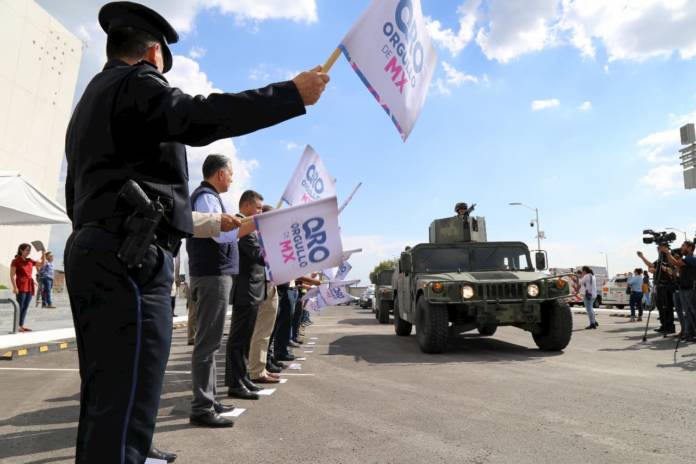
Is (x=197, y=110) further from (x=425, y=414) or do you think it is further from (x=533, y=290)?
(x=533, y=290)

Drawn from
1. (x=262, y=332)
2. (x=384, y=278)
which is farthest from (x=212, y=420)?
(x=384, y=278)

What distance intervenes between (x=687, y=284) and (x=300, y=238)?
29.9ft

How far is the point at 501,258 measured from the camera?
909 centimetres

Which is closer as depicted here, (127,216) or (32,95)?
(127,216)

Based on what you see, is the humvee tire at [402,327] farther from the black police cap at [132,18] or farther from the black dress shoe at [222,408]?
the black police cap at [132,18]

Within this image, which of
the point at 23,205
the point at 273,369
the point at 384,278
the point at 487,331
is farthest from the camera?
the point at 384,278

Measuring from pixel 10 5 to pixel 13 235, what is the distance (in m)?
11.4

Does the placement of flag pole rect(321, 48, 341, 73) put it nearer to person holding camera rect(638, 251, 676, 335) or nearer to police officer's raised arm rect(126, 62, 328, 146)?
police officer's raised arm rect(126, 62, 328, 146)

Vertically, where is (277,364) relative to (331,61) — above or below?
below

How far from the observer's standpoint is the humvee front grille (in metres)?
7.47

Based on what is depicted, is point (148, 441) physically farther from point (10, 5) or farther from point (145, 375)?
point (10, 5)

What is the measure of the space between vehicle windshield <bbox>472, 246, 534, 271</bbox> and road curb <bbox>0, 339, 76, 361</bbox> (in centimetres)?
736

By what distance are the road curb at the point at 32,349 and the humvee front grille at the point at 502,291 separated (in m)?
7.00

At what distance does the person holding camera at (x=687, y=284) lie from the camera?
30.7ft
